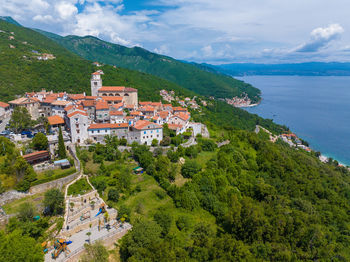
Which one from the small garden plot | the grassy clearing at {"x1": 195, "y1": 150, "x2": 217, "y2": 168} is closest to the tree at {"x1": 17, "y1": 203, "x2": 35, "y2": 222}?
the small garden plot

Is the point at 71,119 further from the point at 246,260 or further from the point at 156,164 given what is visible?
the point at 246,260

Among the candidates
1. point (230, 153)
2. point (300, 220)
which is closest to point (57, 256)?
point (300, 220)

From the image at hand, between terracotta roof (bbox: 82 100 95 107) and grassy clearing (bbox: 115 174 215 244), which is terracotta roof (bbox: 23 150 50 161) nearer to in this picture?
grassy clearing (bbox: 115 174 215 244)

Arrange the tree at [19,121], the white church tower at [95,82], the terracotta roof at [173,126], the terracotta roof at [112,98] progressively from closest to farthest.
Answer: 1. the tree at [19,121]
2. the terracotta roof at [173,126]
3. the terracotta roof at [112,98]
4. the white church tower at [95,82]

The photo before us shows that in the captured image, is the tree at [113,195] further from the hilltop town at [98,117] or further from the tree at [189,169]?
the hilltop town at [98,117]

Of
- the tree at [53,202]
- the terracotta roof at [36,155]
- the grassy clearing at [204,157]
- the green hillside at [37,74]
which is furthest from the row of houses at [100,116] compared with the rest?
the green hillside at [37,74]

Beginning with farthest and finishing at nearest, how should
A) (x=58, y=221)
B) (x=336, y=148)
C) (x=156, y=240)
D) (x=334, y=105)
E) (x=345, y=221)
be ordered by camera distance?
(x=334, y=105), (x=336, y=148), (x=345, y=221), (x=58, y=221), (x=156, y=240)

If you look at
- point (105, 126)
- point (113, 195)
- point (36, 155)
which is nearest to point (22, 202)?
point (36, 155)
